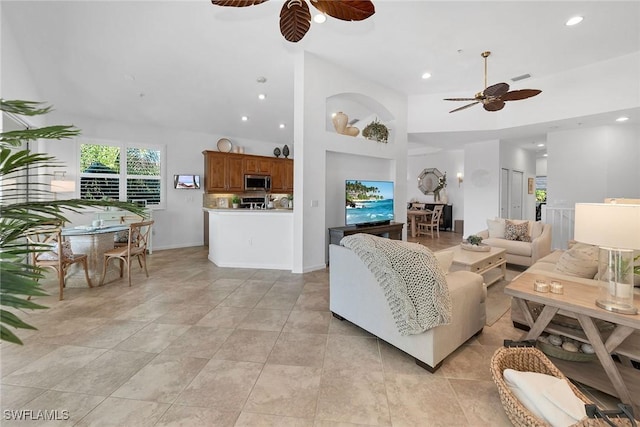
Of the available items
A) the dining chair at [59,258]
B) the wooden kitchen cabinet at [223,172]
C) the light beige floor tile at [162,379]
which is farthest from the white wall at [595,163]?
the dining chair at [59,258]

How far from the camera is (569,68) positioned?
479 cm

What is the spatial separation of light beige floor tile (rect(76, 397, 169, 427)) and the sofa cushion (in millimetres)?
5075

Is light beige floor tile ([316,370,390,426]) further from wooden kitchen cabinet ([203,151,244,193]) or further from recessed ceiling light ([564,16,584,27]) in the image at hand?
wooden kitchen cabinet ([203,151,244,193])

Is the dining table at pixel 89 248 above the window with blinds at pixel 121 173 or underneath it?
underneath

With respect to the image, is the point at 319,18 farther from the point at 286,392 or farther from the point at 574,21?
the point at 286,392

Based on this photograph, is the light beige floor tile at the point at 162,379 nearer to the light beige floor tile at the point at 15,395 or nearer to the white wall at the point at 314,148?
the light beige floor tile at the point at 15,395

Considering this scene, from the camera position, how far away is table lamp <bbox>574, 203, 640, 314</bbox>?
4.87 feet

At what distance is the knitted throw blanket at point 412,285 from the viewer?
71.6 inches

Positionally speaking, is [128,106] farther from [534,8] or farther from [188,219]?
[534,8]

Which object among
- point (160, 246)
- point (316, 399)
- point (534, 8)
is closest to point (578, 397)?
point (316, 399)

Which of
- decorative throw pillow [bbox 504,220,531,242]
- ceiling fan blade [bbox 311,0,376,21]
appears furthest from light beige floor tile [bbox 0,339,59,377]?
decorative throw pillow [bbox 504,220,531,242]

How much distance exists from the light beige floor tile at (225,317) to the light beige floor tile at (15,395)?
111cm

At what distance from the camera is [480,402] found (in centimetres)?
165

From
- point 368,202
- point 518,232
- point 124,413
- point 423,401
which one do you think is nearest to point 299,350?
point 423,401
